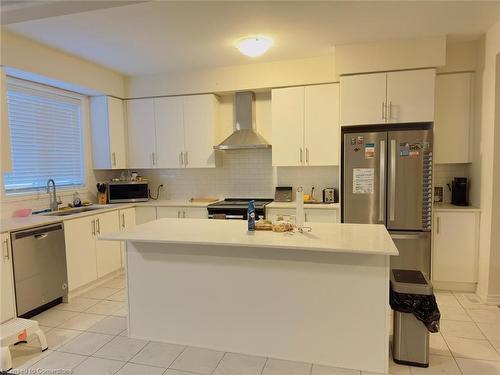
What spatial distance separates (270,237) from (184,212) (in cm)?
226

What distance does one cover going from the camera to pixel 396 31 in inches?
128

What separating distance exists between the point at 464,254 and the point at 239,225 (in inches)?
98.4

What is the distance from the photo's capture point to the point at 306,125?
4.13m

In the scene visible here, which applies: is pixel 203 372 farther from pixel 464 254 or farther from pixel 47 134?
pixel 47 134

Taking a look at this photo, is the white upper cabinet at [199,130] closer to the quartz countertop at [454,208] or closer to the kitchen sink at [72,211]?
the kitchen sink at [72,211]

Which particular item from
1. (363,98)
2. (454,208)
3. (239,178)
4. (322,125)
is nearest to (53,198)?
(239,178)

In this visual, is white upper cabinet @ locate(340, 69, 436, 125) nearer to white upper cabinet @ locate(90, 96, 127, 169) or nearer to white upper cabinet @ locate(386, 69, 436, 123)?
white upper cabinet @ locate(386, 69, 436, 123)

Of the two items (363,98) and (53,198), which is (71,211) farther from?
(363,98)

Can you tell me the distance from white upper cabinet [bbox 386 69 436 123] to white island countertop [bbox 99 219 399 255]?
5.00 feet

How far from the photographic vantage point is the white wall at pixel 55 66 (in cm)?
317

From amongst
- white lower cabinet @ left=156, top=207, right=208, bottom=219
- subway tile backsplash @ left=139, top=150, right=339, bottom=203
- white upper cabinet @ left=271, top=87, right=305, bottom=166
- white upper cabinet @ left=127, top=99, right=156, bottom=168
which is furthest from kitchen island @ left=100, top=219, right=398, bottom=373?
white upper cabinet @ left=127, top=99, right=156, bottom=168

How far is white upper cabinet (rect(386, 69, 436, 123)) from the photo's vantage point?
11.5 ft

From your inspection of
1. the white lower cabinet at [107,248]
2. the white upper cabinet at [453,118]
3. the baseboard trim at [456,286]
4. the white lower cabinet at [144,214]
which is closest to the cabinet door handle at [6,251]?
the white lower cabinet at [107,248]

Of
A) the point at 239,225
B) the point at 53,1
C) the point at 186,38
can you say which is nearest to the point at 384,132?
the point at 239,225
